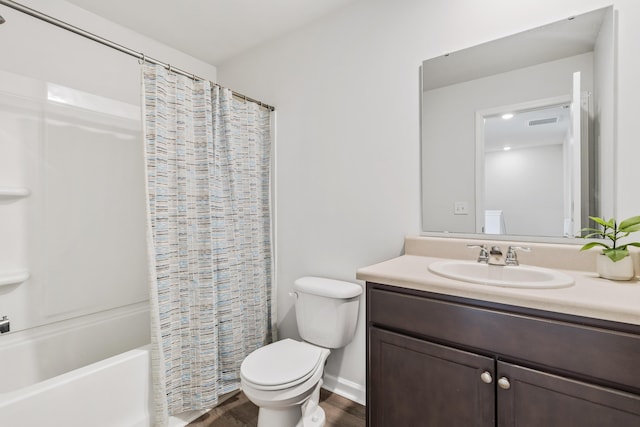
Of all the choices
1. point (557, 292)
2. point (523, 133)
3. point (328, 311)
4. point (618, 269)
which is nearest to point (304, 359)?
point (328, 311)

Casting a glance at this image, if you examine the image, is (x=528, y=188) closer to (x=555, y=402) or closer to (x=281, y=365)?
(x=555, y=402)

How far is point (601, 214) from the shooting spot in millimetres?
1258

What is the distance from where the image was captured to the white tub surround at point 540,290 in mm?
830

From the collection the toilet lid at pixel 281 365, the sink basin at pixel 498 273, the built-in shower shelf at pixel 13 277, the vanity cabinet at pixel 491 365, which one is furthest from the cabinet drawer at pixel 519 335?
the built-in shower shelf at pixel 13 277

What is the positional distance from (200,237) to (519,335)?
159cm

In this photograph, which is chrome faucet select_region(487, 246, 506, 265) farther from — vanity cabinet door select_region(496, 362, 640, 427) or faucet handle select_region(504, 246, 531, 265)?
vanity cabinet door select_region(496, 362, 640, 427)

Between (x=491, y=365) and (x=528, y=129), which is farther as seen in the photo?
(x=528, y=129)

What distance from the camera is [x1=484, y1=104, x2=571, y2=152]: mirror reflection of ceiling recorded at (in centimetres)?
134

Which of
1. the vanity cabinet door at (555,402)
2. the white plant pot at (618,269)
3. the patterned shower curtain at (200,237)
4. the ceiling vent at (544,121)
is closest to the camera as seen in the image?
the vanity cabinet door at (555,402)

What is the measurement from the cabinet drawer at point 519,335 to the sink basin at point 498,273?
122 mm

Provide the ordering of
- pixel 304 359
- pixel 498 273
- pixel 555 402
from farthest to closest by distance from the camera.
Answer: pixel 304 359
pixel 498 273
pixel 555 402

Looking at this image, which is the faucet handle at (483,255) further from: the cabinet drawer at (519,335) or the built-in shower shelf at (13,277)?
the built-in shower shelf at (13,277)

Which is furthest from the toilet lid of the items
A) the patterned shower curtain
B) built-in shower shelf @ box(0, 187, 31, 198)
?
built-in shower shelf @ box(0, 187, 31, 198)

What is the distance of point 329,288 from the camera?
1796 millimetres
